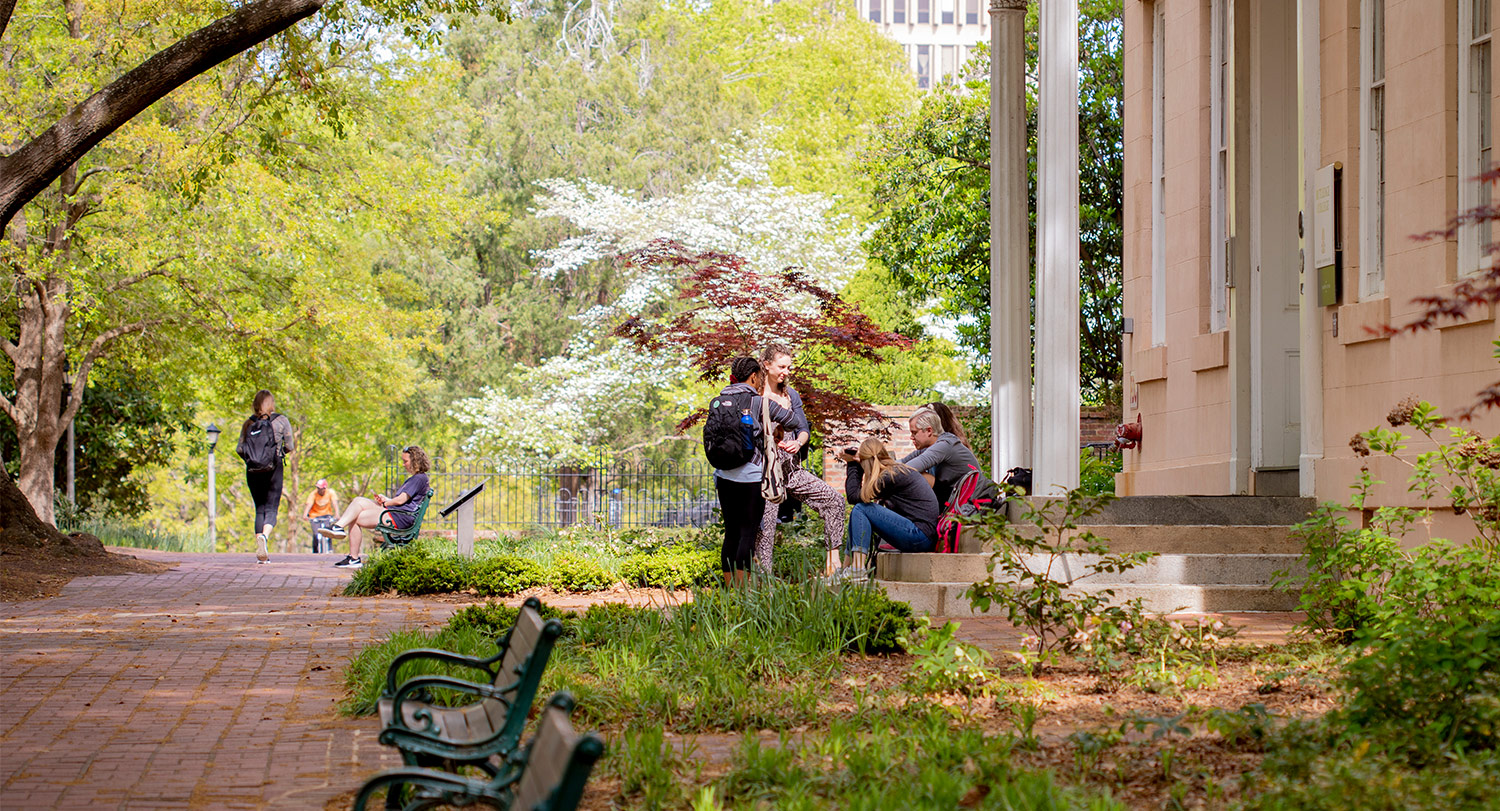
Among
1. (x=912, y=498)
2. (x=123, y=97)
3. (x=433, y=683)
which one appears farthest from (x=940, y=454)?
(x=433, y=683)

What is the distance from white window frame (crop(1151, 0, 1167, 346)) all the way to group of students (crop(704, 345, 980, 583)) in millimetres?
2937

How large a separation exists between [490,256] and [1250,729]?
117ft

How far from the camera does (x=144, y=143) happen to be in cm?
1950

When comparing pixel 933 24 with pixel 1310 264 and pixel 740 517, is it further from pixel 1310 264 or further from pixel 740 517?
pixel 740 517

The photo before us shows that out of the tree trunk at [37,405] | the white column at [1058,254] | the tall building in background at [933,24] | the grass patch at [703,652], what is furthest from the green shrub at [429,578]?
the tall building in background at [933,24]

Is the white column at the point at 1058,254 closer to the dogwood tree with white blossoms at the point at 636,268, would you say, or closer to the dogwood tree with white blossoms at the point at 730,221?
the dogwood tree with white blossoms at the point at 730,221

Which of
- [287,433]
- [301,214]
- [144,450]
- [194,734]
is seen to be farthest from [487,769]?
[144,450]

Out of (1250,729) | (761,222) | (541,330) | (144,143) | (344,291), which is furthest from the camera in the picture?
(541,330)

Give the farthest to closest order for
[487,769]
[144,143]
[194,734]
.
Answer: [144,143], [194,734], [487,769]

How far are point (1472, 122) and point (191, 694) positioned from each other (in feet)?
25.8

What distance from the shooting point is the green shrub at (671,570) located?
12.7 m

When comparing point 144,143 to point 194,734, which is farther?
point 144,143

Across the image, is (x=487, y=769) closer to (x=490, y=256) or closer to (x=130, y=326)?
(x=130, y=326)

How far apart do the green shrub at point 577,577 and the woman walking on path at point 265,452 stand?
466cm
